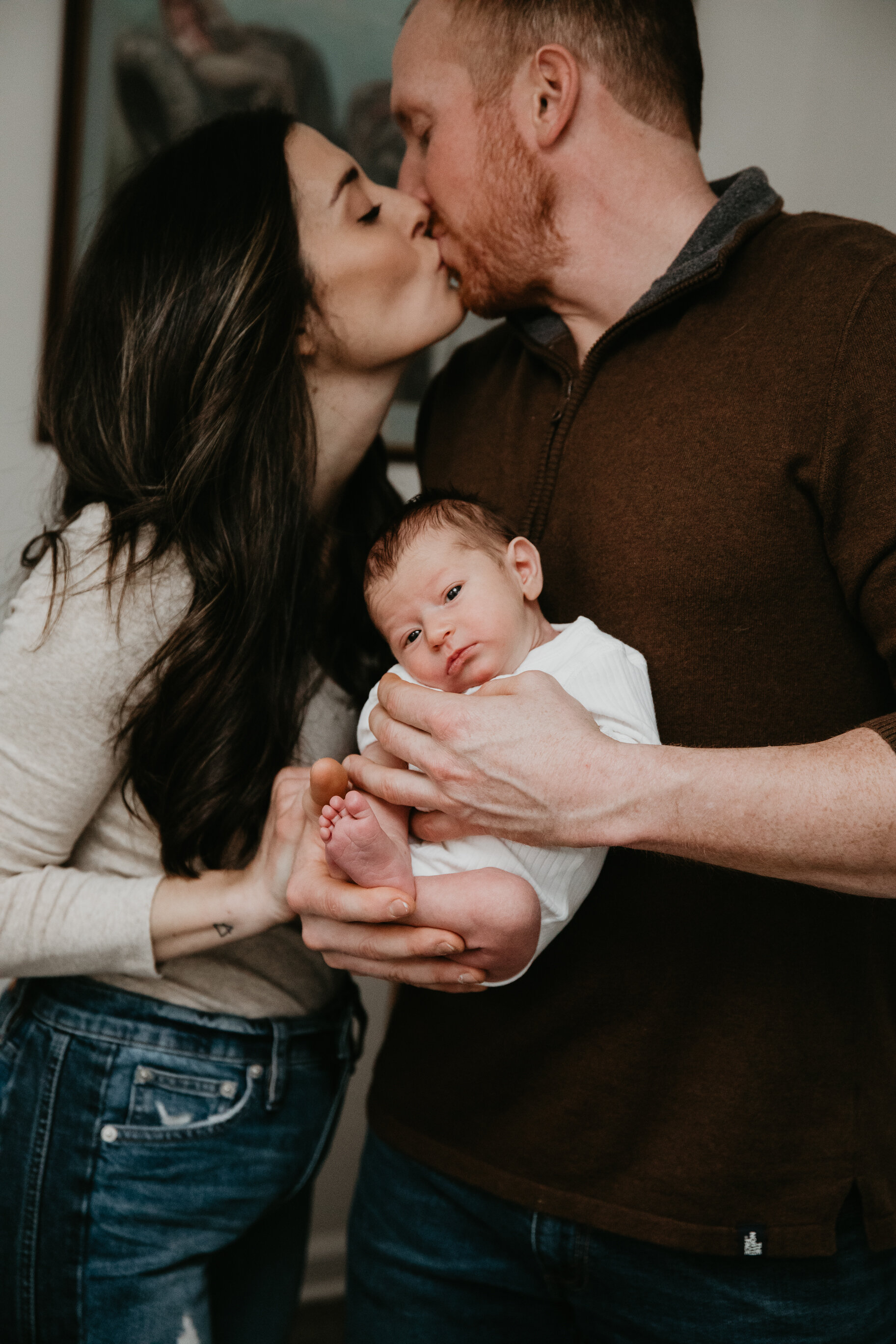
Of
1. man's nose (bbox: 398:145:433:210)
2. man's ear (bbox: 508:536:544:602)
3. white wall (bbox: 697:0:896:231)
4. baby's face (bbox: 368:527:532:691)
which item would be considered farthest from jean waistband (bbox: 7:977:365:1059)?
white wall (bbox: 697:0:896:231)

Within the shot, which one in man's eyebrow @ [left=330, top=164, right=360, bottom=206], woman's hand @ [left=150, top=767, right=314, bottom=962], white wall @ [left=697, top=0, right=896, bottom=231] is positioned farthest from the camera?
white wall @ [left=697, top=0, right=896, bottom=231]

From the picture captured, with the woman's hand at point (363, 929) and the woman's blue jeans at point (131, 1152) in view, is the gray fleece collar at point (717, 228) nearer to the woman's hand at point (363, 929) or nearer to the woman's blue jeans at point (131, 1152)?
the woman's hand at point (363, 929)

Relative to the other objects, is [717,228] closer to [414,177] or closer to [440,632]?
[414,177]

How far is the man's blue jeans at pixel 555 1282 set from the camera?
115 centimetres

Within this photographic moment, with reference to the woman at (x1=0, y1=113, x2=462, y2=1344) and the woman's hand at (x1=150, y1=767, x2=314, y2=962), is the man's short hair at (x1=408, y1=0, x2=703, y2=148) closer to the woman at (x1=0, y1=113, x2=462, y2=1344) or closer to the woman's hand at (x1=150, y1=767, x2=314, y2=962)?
the woman at (x1=0, y1=113, x2=462, y2=1344)

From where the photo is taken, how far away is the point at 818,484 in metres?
1.07

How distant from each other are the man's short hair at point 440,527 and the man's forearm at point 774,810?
1.19 ft

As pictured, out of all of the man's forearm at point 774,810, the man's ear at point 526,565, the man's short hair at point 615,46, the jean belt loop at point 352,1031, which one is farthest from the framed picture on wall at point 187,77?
the man's forearm at point 774,810

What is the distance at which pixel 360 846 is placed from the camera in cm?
100

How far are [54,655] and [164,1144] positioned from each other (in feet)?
2.14

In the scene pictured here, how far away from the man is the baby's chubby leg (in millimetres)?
25

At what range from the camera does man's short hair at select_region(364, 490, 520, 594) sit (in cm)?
119

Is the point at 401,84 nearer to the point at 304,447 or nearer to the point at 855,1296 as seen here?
the point at 304,447

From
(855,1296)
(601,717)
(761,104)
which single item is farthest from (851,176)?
(855,1296)
